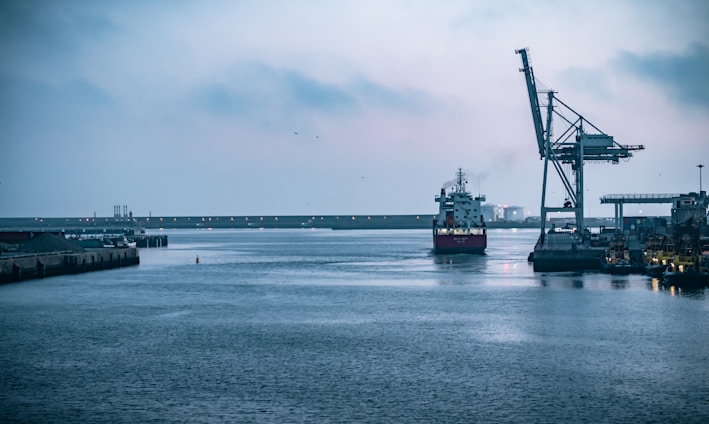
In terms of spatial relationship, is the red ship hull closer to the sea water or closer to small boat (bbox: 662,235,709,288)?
small boat (bbox: 662,235,709,288)

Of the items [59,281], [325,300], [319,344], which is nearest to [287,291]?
[325,300]

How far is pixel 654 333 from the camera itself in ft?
111

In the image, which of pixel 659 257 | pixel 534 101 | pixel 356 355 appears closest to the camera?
pixel 356 355

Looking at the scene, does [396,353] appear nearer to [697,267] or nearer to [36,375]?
[36,375]

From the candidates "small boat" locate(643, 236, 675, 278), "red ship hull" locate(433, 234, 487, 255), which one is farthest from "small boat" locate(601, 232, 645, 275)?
"red ship hull" locate(433, 234, 487, 255)

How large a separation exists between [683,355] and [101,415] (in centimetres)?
1985

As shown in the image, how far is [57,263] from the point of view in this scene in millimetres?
70312

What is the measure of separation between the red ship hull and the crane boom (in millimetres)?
18729

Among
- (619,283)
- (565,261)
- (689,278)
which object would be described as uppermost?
(565,261)

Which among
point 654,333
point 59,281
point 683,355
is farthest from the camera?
point 59,281

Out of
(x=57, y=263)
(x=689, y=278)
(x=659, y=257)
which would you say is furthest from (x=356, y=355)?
(x=57, y=263)

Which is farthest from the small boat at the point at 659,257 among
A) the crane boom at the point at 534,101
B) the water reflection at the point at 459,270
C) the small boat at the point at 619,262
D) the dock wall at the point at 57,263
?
the dock wall at the point at 57,263

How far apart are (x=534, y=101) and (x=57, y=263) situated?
54450mm

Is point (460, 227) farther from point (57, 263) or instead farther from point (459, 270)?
point (57, 263)
